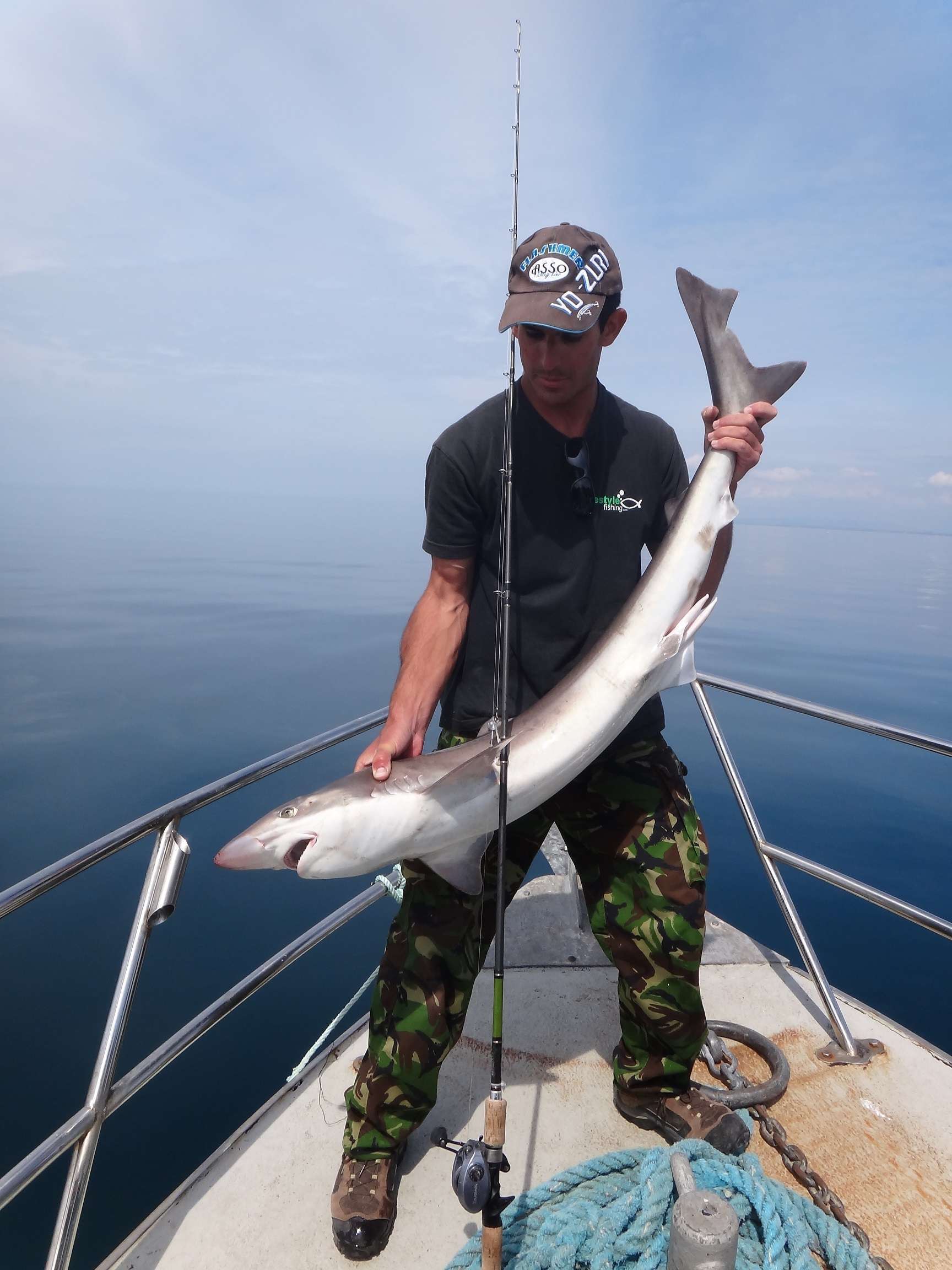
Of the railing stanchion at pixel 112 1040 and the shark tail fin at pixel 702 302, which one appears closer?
the railing stanchion at pixel 112 1040

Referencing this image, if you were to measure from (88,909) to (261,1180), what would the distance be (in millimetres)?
4554

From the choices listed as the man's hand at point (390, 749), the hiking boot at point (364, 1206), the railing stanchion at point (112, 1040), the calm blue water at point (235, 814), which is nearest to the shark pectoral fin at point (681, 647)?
the man's hand at point (390, 749)

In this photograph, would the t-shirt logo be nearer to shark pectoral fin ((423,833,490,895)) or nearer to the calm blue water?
shark pectoral fin ((423,833,490,895))

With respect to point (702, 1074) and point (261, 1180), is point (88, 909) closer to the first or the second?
point (261, 1180)

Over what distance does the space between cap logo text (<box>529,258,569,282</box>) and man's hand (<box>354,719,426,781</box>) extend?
Answer: 4.81 feet

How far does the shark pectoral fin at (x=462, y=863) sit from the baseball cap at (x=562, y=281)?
1584 mm

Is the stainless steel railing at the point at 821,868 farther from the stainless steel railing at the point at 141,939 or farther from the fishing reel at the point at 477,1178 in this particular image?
the fishing reel at the point at 477,1178

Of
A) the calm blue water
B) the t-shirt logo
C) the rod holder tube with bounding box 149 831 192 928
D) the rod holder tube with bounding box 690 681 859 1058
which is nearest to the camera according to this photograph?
the rod holder tube with bounding box 149 831 192 928

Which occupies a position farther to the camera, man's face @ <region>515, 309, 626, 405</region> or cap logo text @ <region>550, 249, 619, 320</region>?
man's face @ <region>515, 309, 626, 405</region>

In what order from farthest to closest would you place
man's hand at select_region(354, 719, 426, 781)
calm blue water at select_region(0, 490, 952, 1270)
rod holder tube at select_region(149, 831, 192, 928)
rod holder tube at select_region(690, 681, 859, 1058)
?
1. calm blue water at select_region(0, 490, 952, 1270)
2. rod holder tube at select_region(690, 681, 859, 1058)
3. man's hand at select_region(354, 719, 426, 781)
4. rod holder tube at select_region(149, 831, 192, 928)

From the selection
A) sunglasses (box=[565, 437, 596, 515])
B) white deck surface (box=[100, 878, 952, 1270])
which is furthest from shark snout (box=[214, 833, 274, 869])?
sunglasses (box=[565, 437, 596, 515])

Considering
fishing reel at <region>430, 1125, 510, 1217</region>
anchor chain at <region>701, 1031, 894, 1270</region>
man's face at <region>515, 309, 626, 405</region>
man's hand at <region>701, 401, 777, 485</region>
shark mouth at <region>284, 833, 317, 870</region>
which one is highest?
man's face at <region>515, 309, 626, 405</region>

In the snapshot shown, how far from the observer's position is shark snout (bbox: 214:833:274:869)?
2008 millimetres

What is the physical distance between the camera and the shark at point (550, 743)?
2.06m
